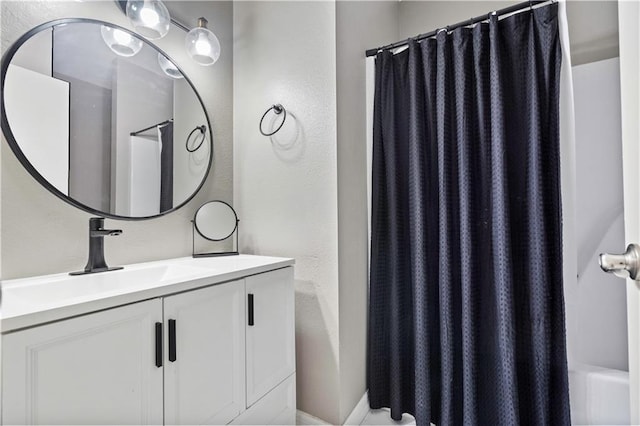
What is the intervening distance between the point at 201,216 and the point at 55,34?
2.91ft

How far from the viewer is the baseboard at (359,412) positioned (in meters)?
1.58

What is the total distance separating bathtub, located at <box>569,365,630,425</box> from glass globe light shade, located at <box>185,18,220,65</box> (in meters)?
2.14

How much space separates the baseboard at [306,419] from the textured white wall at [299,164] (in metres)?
0.03

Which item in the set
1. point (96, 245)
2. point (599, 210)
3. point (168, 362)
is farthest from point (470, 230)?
point (96, 245)

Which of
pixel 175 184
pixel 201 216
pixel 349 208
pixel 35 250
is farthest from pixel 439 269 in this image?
pixel 35 250

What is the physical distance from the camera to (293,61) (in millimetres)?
1653

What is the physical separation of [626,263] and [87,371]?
48.2 inches

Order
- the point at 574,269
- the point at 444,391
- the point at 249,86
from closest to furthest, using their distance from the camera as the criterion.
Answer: the point at 574,269 < the point at 444,391 < the point at 249,86

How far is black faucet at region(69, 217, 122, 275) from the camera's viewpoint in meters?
1.18

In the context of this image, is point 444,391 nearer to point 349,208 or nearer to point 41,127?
point 349,208

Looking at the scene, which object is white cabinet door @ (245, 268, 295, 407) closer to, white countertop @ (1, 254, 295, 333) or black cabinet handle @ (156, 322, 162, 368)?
white countertop @ (1, 254, 295, 333)

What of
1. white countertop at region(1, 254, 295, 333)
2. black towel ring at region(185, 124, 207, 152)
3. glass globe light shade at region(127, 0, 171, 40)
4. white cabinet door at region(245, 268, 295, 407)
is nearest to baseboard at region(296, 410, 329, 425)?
white cabinet door at region(245, 268, 295, 407)

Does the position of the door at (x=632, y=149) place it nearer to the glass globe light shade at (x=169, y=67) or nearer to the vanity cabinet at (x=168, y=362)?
the vanity cabinet at (x=168, y=362)

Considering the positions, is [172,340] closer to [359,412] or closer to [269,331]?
[269,331]
